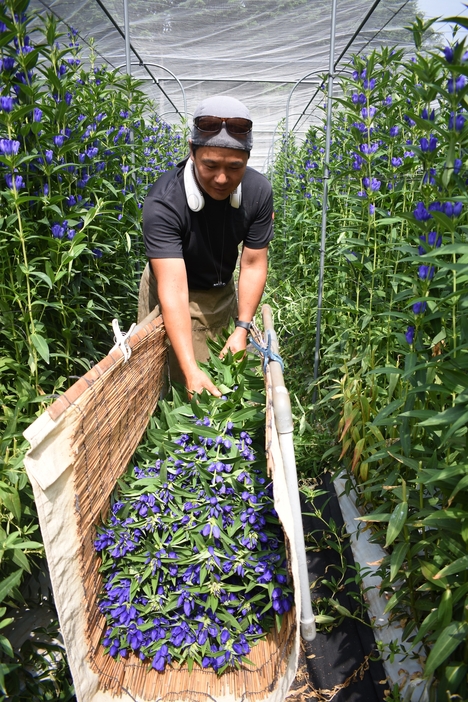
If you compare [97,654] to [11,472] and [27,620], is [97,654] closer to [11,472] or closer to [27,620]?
[27,620]

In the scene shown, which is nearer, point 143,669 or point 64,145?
point 143,669

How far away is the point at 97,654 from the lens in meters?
1.47

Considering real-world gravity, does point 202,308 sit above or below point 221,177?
below

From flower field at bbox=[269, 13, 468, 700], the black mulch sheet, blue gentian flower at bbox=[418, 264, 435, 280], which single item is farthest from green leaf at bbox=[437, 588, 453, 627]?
blue gentian flower at bbox=[418, 264, 435, 280]

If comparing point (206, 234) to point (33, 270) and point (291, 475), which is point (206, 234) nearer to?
point (33, 270)

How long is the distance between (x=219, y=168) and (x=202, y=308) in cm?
76

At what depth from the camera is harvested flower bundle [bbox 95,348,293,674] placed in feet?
4.93

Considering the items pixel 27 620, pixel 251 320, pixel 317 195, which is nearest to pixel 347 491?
pixel 251 320

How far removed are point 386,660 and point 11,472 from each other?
1.26m

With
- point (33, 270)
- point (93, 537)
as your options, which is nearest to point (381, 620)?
point (93, 537)

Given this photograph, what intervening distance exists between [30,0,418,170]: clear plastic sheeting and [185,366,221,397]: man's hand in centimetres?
313

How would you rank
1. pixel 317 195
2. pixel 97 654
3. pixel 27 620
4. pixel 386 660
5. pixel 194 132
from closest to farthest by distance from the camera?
pixel 97 654 → pixel 386 660 → pixel 27 620 → pixel 194 132 → pixel 317 195

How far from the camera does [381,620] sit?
5.80 feet

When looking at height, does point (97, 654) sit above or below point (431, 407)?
below
